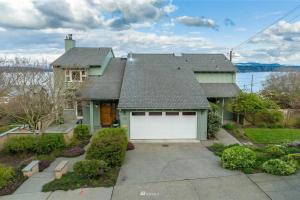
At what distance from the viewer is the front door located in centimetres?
1873

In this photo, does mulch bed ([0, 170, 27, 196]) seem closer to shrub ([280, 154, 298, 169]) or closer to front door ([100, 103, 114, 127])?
front door ([100, 103, 114, 127])

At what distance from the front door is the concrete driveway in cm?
615

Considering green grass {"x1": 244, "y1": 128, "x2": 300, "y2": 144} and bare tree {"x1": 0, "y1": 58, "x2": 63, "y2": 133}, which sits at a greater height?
Answer: bare tree {"x1": 0, "y1": 58, "x2": 63, "y2": 133}

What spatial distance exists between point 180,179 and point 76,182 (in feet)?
13.4

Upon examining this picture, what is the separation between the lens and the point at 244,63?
100 feet

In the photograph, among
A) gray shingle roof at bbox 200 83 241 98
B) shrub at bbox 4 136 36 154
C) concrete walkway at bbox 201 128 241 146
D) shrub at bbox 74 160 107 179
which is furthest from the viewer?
gray shingle roof at bbox 200 83 241 98

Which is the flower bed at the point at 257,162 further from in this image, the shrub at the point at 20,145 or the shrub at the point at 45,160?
the shrub at the point at 20,145

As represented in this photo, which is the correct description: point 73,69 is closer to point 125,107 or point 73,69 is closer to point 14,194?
point 125,107

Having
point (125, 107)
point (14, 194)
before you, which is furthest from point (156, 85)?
point (14, 194)

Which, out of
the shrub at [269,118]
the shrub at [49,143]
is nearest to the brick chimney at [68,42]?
the shrub at [49,143]

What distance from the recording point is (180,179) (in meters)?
9.57

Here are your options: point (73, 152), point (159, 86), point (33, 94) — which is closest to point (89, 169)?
point (73, 152)

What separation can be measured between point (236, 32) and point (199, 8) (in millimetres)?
4745

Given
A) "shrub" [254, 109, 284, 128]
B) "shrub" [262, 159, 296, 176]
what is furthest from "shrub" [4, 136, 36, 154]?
"shrub" [254, 109, 284, 128]
